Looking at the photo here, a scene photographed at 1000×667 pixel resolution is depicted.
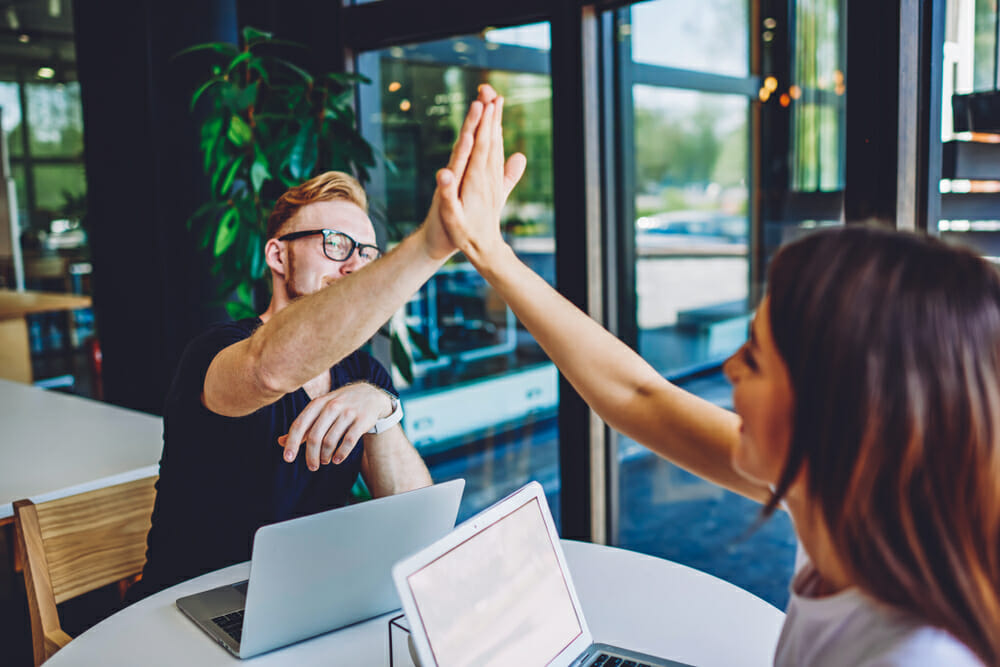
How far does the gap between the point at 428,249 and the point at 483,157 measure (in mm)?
146

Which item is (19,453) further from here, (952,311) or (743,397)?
(952,311)

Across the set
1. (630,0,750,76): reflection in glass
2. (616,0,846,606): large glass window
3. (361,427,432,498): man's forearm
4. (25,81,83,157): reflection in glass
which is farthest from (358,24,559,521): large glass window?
(25,81,83,157): reflection in glass

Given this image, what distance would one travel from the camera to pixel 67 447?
Answer: 246 cm

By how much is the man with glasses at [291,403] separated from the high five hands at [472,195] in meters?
0.02

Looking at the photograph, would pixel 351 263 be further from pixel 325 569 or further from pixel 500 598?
pixel 500 598

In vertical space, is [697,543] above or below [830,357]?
below

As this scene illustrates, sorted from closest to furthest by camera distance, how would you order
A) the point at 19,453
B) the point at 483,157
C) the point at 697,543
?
the point at 483,157 < the point at 19,453 < the point at 697,543

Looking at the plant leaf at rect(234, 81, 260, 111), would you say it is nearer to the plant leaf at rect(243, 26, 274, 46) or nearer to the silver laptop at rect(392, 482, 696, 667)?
the plant leaf at rect(243, 26, 274, 46)

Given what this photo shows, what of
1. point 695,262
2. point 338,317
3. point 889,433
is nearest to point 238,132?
point 338,317

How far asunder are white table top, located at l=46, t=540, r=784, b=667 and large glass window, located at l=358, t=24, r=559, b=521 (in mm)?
1508

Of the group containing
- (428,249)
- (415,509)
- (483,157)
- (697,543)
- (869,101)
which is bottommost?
(697,543)

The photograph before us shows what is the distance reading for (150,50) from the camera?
10.5ft

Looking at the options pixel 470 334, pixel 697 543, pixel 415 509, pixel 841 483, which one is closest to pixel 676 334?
pixel 470 334

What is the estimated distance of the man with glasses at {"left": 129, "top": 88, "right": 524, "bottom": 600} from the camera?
48.6 inches
